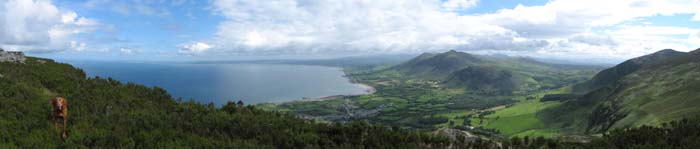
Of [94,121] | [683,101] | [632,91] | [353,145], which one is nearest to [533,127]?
[632,91]

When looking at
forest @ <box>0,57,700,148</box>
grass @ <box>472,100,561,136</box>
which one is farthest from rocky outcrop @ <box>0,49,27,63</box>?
grass @ <box>472,100,561,136</box>

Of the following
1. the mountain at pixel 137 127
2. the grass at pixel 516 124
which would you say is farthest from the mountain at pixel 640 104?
the mountain at pixel 137 127

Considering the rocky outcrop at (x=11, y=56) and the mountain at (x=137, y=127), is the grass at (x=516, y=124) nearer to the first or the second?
the mountain at (x=137, y=127)

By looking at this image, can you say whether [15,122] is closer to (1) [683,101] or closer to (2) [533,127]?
(1) [683,101]

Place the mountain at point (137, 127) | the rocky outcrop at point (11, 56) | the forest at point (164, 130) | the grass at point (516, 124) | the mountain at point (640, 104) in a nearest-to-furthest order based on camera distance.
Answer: the mountain at point (137, 127) < the forest at point (164, 130) < the rocky outcrop at point (11, 56) < the mountain at point (640, 104) < the grass at point (516, 124)

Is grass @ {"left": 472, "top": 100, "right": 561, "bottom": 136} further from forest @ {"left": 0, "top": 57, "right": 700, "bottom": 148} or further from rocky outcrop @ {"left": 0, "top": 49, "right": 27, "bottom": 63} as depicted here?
rocky outcrop @ {"left": 0, "top": 49, "right": 27, "bottom": 63}
